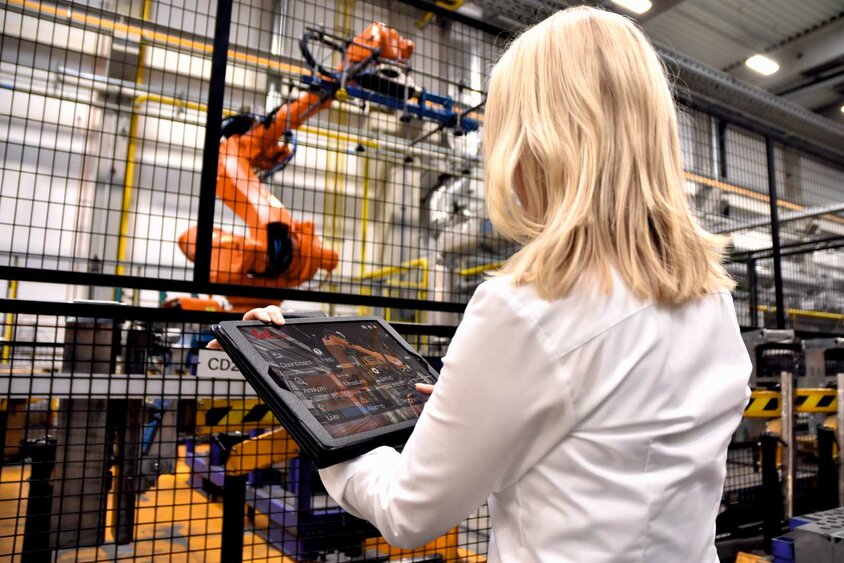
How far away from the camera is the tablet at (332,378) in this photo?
88 cm

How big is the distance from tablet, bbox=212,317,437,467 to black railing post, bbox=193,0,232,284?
1.00 metres

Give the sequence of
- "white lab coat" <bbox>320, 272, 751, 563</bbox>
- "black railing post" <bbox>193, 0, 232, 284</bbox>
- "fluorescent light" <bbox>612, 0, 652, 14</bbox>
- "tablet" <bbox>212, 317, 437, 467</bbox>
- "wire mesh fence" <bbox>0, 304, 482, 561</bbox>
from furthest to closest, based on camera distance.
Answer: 1. "fluorescent light" <bbox>612, 0, 652, 14</bbox>
2. "black railing post" <bbox>193, 0, 232, 284</bbox>
3. "wire mesh fence" <bbox>0, 304, 482, 561</bbox>
4. "tablet" <bbox>212, 317, 437, 467</bbox>
5. "white lab coat" <bbox>320, 272, 751, 563</bbox>

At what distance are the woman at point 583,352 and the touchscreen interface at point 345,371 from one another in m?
0.10

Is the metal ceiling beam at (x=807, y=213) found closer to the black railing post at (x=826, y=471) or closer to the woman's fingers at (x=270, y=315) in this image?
the black railing post at (x=826, y=471)

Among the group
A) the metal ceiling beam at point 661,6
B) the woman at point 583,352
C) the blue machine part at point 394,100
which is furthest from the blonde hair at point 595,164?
the metal ceiling beam at point 661,6

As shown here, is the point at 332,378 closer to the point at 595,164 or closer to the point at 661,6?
the point at 595,164

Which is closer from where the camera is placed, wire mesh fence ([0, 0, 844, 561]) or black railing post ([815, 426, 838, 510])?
wire mesh fence ([0, 0, 844, 561])

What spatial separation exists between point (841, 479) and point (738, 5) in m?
7.15

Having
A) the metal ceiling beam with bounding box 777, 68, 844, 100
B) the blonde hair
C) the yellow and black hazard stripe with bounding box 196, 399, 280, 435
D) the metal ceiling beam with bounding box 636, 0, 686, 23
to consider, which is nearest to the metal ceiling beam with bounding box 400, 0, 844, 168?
the metal ceiling beam with bounding box 636, 0, 686, 23

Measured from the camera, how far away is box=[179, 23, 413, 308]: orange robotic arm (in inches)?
136

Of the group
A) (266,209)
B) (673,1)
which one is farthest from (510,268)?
(673,1)

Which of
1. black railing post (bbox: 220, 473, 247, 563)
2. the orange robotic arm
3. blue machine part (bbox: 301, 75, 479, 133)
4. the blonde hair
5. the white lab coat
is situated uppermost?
blue machine part (bbox: 301, 75, 479, 133)

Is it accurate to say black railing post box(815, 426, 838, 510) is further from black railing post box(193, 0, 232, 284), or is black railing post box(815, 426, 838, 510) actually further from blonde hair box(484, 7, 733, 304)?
black railing post box(193, 0, 232, 284)

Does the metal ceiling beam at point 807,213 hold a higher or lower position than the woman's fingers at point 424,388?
higher
